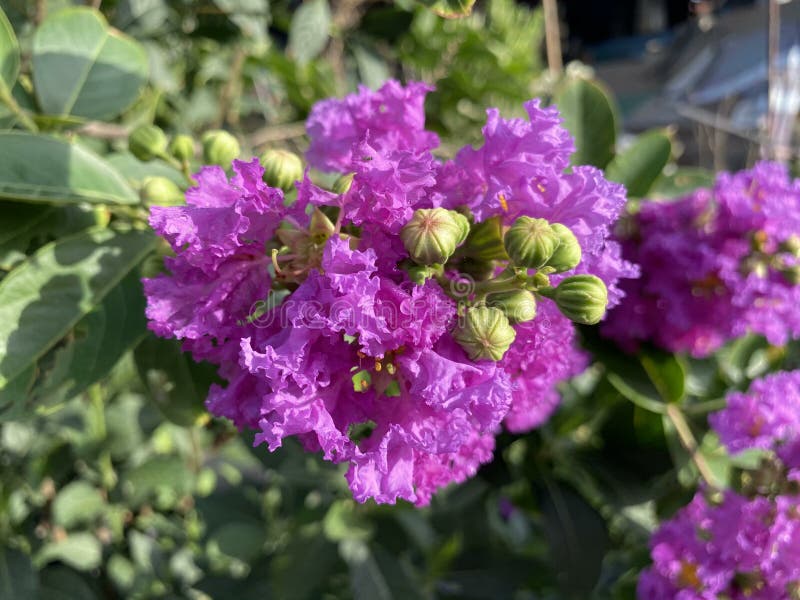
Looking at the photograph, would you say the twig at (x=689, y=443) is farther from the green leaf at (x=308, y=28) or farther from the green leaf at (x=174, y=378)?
the green leaf at (x=308, y=28)

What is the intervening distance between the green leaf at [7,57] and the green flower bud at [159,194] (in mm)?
258

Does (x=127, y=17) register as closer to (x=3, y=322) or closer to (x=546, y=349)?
(x=3, y=322)

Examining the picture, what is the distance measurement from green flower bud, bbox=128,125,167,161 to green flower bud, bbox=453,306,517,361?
50 centimetres

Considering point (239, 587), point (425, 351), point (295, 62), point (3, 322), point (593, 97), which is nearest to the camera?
point (425, 351)

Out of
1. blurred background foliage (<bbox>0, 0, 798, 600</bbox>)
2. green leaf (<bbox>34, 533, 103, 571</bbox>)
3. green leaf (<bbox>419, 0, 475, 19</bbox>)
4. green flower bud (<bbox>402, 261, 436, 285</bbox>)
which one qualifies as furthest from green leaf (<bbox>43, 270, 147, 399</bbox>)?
green leaf (<bbox>34, 533, 103, 571</bbox>)

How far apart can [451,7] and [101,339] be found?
0.59 meters

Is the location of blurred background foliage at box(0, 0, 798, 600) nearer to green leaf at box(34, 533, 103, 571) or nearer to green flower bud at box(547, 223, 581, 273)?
green leaf at box(34, 533, 103, 571)

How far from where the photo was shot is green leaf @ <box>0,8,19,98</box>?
0.85m

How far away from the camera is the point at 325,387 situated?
0.66m

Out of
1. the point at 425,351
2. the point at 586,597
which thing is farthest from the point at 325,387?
the point at 586,597

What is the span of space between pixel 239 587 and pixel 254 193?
113cm

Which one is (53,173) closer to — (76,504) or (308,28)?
(76,504)

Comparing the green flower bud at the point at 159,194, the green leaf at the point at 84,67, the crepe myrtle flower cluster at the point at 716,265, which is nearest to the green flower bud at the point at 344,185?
the green flower bud at the point at 159,194

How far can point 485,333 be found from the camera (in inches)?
24.4
